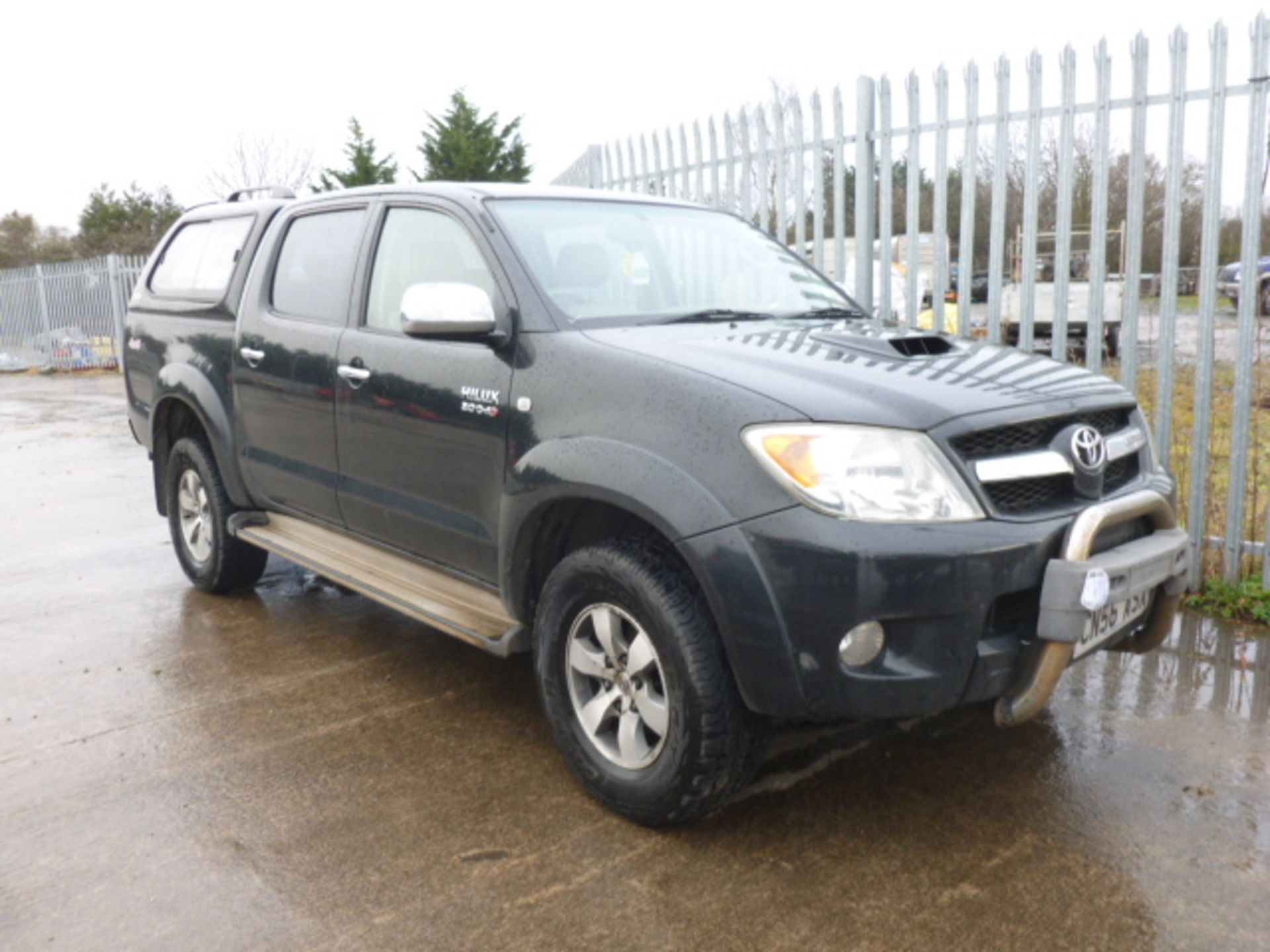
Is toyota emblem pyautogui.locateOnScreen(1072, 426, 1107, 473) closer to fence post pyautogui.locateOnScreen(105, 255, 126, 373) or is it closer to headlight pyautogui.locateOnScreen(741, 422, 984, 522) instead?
headlight pyautogui.locateOnScreen(741, 422, 984, 522)

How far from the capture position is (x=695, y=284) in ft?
12.6

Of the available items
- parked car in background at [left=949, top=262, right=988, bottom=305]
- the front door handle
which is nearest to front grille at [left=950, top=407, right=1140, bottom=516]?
the front door handle

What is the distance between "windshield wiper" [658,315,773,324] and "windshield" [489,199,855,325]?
19 mm

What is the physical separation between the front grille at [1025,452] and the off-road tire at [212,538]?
362cm

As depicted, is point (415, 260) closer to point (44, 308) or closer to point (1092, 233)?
point (1092, 233)

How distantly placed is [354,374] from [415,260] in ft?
1.56

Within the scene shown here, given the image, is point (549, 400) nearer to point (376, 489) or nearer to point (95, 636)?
point (376, 489)

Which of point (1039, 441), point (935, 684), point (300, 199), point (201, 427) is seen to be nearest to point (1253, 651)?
point (1039, 441)

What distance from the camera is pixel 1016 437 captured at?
2.82 m

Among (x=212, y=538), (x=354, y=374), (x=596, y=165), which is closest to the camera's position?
(x=354, y=374)

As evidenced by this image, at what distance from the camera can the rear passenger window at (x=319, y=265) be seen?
425 cm

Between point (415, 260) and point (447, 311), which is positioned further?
point (415, 260)

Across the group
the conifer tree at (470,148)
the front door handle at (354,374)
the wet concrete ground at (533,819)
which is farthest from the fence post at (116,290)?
the front door handle at (354,374)

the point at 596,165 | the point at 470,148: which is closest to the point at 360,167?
the point at 470,148
